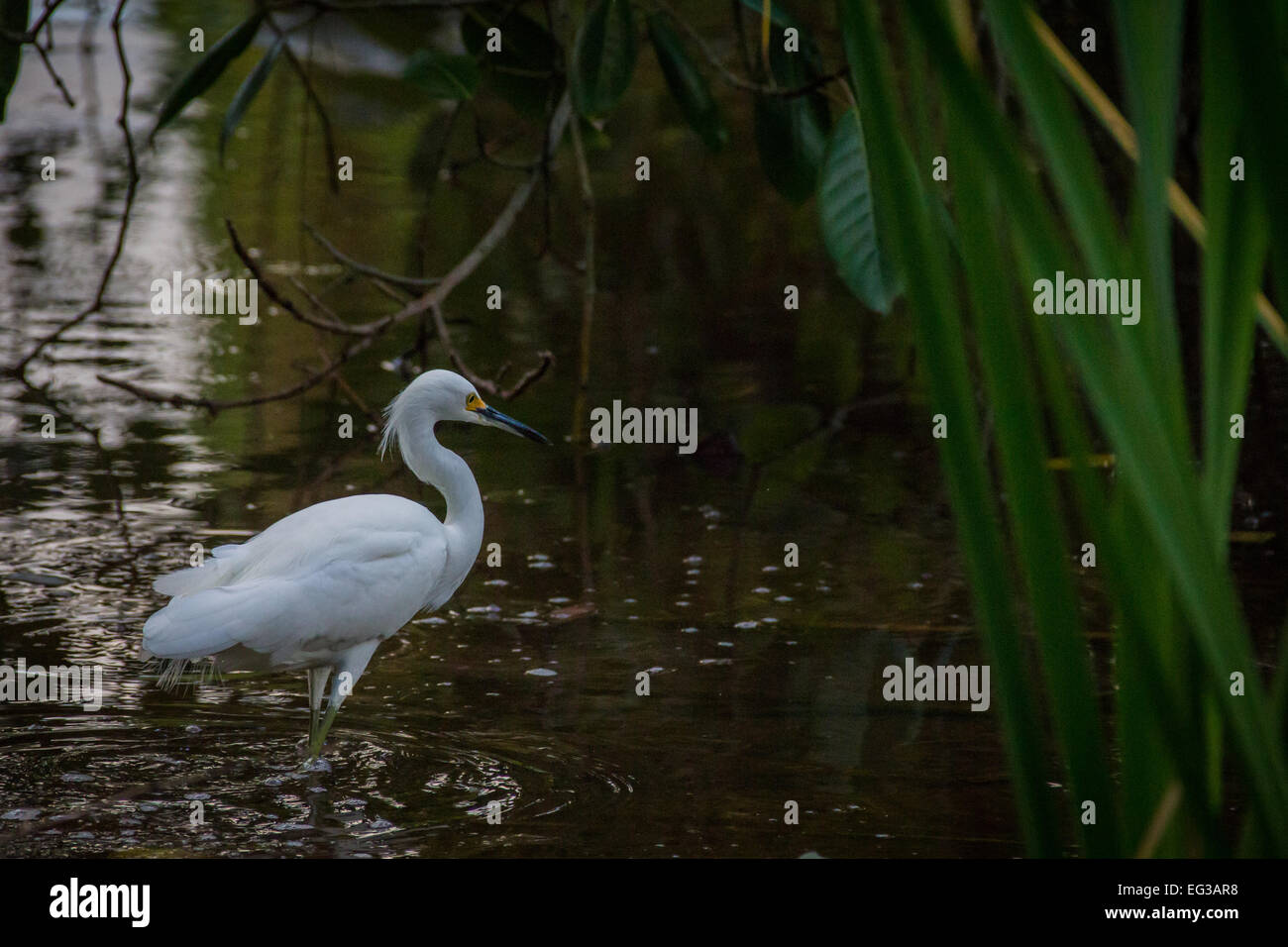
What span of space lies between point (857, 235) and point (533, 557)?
2080 mm

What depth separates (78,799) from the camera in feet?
11.5

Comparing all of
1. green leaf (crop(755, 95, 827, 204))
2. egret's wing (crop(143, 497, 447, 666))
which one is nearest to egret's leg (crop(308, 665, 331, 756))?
egret's wing (crop(143, 497, 447, 666))

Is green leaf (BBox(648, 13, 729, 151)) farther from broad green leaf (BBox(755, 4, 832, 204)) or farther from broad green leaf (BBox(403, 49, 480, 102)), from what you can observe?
broad green leaf (BBox(403, 49, 480, 102))

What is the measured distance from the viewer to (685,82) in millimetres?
4293

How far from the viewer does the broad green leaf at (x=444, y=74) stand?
4.35 metres

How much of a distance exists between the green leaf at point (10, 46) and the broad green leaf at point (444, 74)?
1008 millimetres

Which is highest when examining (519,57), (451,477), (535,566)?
(519,57)

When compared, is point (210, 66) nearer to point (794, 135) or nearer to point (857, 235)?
point (794, 135)

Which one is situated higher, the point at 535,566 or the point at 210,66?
the point at 210,66

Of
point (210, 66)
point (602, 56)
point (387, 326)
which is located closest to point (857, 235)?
point (602, 56)

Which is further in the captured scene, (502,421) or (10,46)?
(502,421)

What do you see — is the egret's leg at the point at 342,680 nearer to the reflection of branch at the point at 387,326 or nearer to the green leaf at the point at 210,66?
the reflection of branch at the point at 387,326
